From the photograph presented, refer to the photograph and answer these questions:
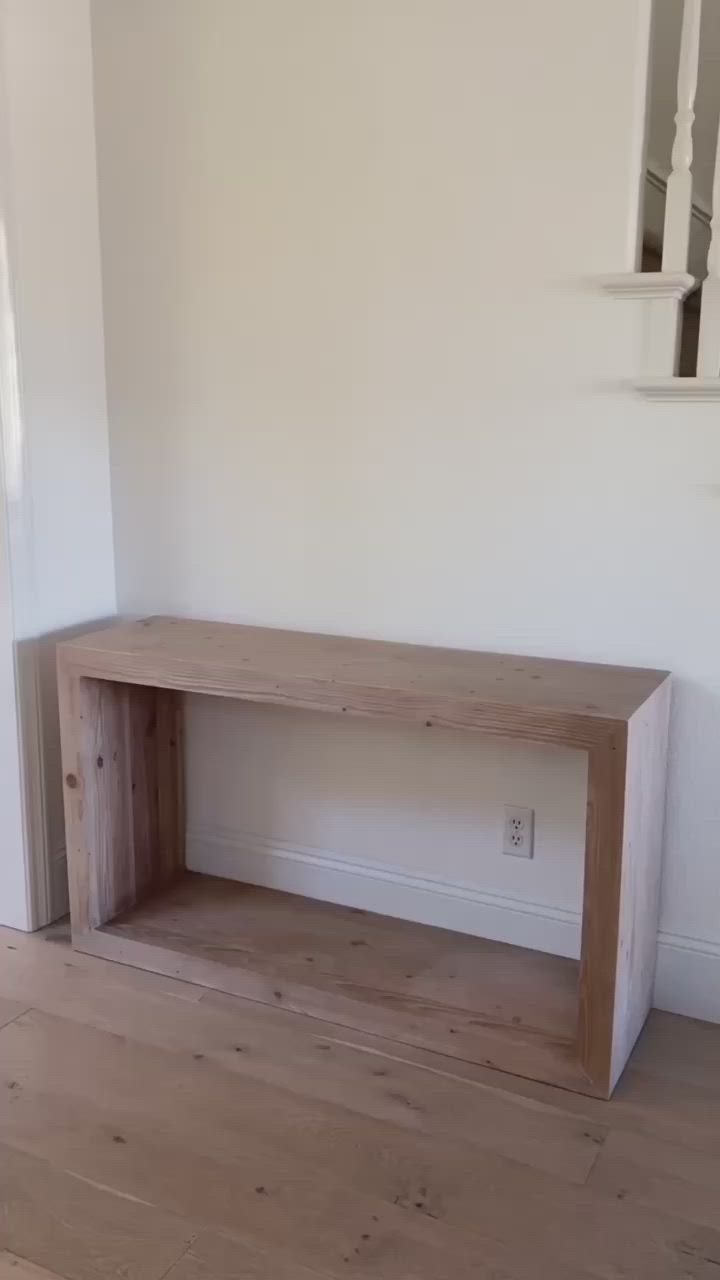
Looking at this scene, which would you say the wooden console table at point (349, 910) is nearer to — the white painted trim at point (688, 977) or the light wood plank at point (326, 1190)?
the white painted trim at point (688, 977)

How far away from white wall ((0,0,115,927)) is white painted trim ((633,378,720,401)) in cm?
128

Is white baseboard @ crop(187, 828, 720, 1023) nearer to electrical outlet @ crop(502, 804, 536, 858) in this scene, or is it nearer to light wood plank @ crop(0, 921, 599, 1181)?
electrical outlet @ crop(502, 804, 536, 858)

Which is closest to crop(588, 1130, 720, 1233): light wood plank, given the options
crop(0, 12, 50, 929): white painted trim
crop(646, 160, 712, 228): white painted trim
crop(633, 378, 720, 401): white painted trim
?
crop(633, 378, 720, 401): white painted trim

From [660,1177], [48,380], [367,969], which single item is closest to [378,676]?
[367,969]

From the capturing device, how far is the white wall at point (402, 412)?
1.97 metres

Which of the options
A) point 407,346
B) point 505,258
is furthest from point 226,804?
point 505,258

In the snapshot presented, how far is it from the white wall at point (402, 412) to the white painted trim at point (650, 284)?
0.15ft

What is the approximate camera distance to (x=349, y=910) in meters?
2.44

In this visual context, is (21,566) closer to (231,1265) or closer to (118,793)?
(118,793)

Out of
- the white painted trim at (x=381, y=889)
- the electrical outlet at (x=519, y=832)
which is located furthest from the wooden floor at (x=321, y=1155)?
the electrical outlet at (x=519, y=832)

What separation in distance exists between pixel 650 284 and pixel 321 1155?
1.58m

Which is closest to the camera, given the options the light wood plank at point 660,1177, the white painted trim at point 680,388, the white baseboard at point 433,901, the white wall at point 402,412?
the light wood plank at point 660,1177

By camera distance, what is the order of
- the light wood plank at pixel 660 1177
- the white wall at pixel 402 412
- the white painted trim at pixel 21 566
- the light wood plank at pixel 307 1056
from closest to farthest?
the light wood plank at pixel 660 1177
the light wood plank at pixel 307 1056
the white wall at pixel 402 412
the white painted trim at pixel 21 566

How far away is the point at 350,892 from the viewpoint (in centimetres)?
245
